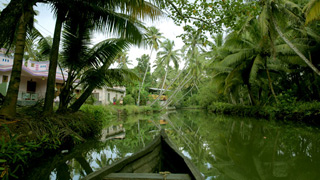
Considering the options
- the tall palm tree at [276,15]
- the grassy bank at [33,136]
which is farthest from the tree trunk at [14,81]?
the tall palm tree at [276,15]

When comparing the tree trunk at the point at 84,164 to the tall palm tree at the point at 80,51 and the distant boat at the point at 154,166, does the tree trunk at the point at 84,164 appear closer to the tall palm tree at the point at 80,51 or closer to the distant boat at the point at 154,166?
the distant boat at the point at 154,166

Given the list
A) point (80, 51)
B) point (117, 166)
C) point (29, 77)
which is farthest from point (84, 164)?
point (29, 77)

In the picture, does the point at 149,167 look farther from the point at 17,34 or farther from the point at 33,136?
the point at 17,34

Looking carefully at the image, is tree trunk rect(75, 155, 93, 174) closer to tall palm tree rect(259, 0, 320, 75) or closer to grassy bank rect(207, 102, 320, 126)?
tall palm tree rect(259, 0, 320, 75)

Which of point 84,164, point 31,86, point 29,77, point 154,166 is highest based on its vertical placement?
point 29,77

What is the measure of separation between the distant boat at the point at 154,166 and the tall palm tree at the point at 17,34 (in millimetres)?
2769

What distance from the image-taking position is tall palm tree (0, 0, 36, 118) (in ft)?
12.2

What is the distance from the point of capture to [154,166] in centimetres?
293

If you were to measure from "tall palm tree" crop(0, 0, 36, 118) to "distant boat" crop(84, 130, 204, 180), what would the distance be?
277 cm

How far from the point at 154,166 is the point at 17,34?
3.77m

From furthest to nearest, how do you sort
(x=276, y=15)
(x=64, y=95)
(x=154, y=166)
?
(x=276, y=15), (x=64, y=95), (x=154, y=166)

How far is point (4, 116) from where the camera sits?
360cm

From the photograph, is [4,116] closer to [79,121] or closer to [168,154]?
[79,121]

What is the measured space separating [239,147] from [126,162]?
3.76 m
